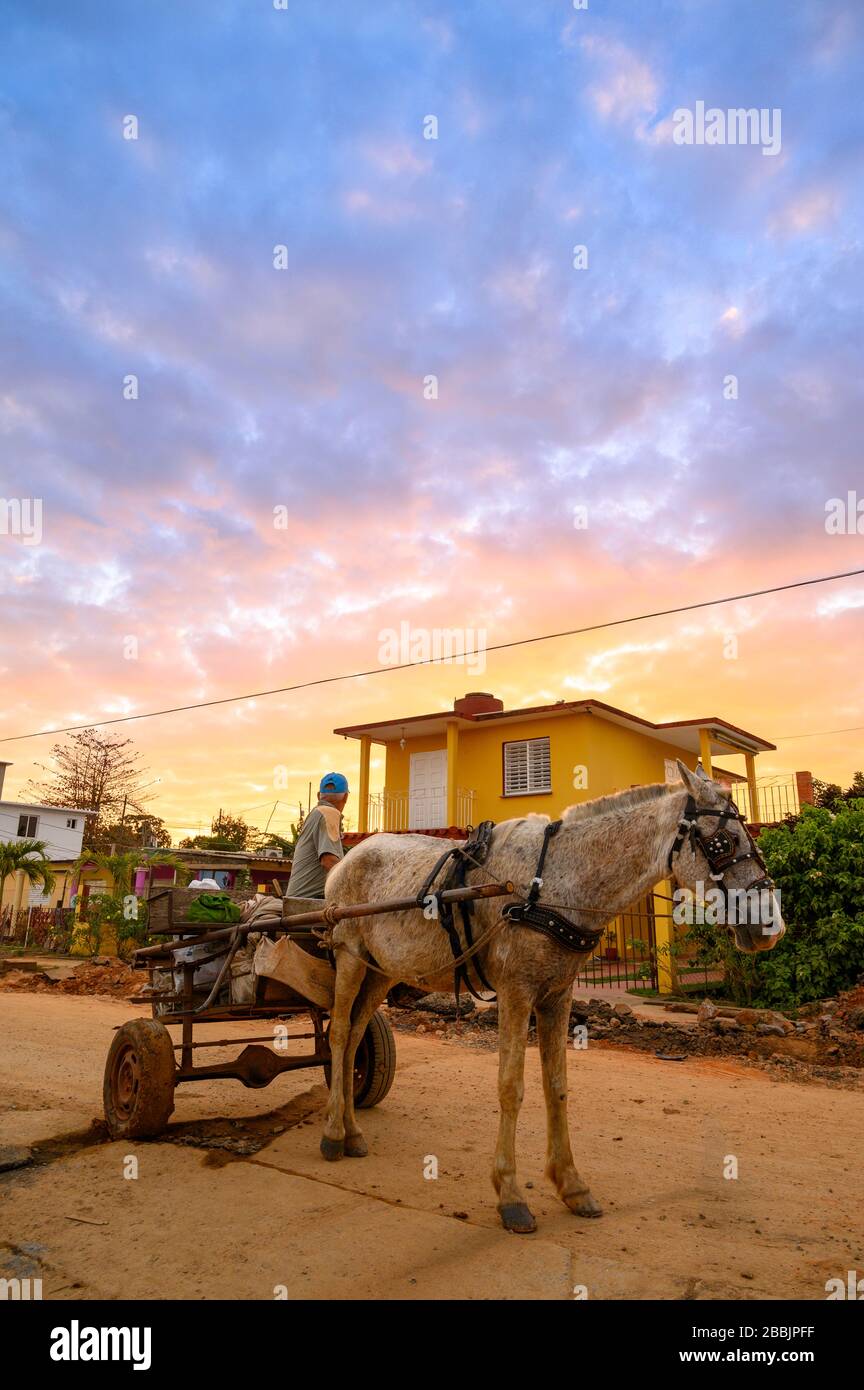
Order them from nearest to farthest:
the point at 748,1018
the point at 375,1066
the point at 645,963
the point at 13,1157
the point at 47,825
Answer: the point at 13,1157, the point at 375,1066, the point at 748,1018, the point at 645,963, the point at 47,825

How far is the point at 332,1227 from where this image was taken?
13.9ft

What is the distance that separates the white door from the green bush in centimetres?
1198

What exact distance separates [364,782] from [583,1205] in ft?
68.1

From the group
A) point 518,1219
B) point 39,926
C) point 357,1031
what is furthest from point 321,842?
point 39,926

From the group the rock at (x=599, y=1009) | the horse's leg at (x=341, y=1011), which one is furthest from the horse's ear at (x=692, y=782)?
the rock at (x=599, y=1009)

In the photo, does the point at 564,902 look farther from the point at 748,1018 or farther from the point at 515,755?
the point at 515,755

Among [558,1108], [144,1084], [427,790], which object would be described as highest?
[427,790]

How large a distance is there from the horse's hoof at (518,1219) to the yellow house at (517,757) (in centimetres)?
1597

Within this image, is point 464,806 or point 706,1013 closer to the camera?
A: point 706,1013

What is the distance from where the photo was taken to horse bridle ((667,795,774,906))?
4.23 m

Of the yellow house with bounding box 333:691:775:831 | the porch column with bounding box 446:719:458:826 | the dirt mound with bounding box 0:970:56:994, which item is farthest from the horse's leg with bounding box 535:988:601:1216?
the porch column with bounding box 446:719:458:826

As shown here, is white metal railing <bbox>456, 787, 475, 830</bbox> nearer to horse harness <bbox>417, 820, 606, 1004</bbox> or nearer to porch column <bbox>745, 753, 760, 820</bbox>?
porch column <bbox>745, 753, 760, 820</bbox>

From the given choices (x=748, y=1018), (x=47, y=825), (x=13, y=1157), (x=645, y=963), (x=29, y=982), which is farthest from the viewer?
(x=47, y=825)

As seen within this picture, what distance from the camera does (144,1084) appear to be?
5.54 m
